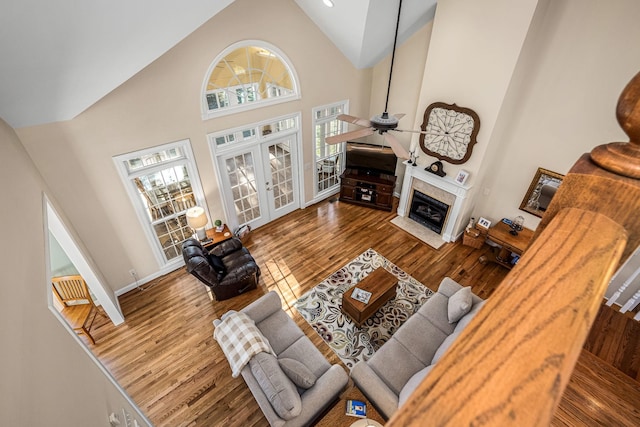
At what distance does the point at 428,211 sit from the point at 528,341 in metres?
5.95

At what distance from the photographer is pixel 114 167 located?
4.01 m

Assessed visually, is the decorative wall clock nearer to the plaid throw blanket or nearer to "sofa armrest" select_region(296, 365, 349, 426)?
"sofa armrest" select_region(296, 365, 349, 426)

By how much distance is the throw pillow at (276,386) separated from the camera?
269cm

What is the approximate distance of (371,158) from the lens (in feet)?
20.7

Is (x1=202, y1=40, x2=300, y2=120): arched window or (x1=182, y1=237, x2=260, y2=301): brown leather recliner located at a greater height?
(x1=202, y1=40, x2=300, y2=120): arched window

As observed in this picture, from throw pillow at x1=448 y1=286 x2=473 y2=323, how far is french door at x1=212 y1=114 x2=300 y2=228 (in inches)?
151

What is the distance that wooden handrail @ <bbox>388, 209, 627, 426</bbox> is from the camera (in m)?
0.28

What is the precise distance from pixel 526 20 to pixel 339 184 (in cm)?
449

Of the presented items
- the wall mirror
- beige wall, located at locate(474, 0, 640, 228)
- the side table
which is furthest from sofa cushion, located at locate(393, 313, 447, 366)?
beige wall, located at locate(474, 0, 640, 228)

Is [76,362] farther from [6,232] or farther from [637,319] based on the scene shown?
[637,319]

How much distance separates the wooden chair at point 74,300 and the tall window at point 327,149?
14.7 ft

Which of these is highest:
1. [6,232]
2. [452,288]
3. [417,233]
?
[6,232]

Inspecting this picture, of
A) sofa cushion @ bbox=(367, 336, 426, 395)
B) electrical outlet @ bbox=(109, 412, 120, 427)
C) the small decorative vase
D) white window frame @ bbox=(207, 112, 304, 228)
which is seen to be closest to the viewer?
A: electrical outlet @ bbox=(109, 412, 120, 427)

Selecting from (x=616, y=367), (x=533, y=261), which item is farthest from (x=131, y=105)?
(x=616, y=367)
